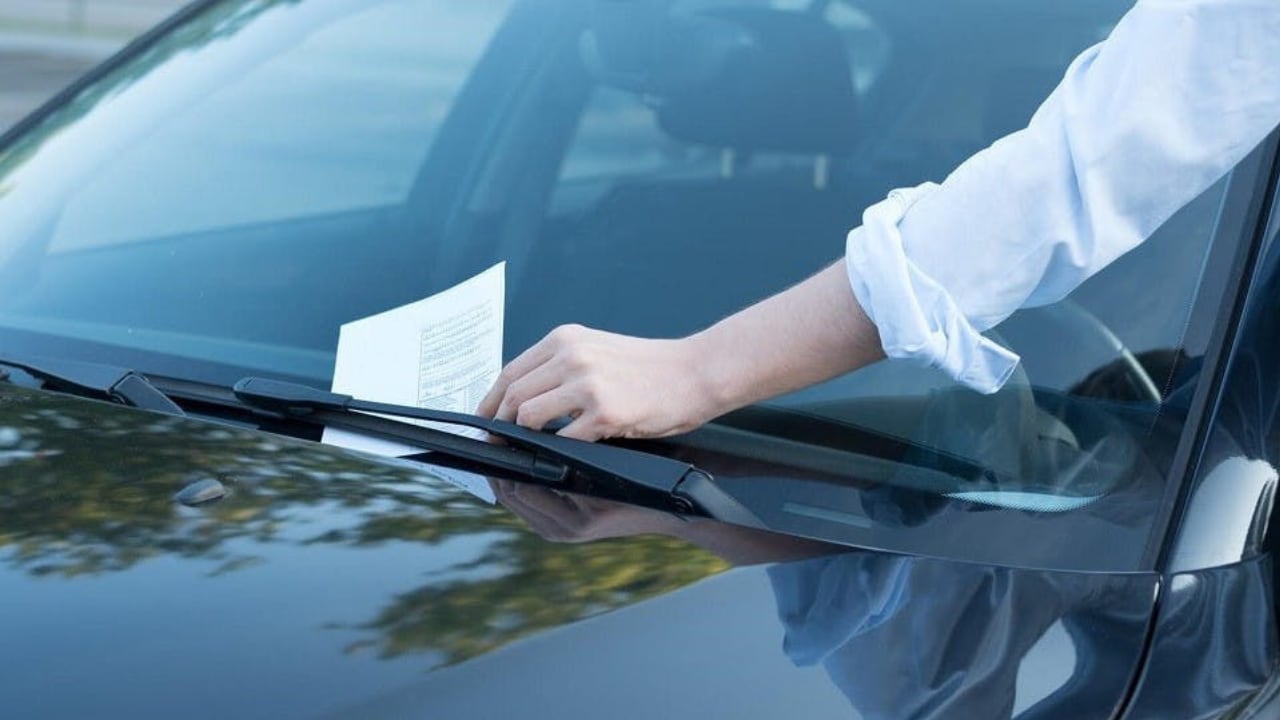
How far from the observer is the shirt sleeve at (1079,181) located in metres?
1.40

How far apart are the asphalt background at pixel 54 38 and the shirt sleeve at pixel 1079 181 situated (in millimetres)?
7454

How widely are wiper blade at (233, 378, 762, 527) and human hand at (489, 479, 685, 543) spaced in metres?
0.02

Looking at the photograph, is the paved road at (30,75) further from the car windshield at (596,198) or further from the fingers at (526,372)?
the fingers at (526,372)

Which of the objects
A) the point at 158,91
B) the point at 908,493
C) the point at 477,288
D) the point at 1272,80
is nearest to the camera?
the point at 1272,80

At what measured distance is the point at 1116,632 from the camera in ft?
4.41

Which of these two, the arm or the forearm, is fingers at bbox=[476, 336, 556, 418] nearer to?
the arm

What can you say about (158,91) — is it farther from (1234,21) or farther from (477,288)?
(1234,21)

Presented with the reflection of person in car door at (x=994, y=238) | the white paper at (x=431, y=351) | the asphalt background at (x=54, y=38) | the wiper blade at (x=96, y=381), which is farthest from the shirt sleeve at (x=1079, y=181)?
the asphalt background at (x=54, y=38)

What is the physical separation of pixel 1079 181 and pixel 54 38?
1145 cm

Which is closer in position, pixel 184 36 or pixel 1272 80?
pixel 1272 80

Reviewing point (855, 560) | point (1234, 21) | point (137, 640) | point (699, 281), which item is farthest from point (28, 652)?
point (1234, 21)

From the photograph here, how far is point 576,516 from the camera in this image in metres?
1.44

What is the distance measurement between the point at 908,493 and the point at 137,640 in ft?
2.15

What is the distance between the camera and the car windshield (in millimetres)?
1614
